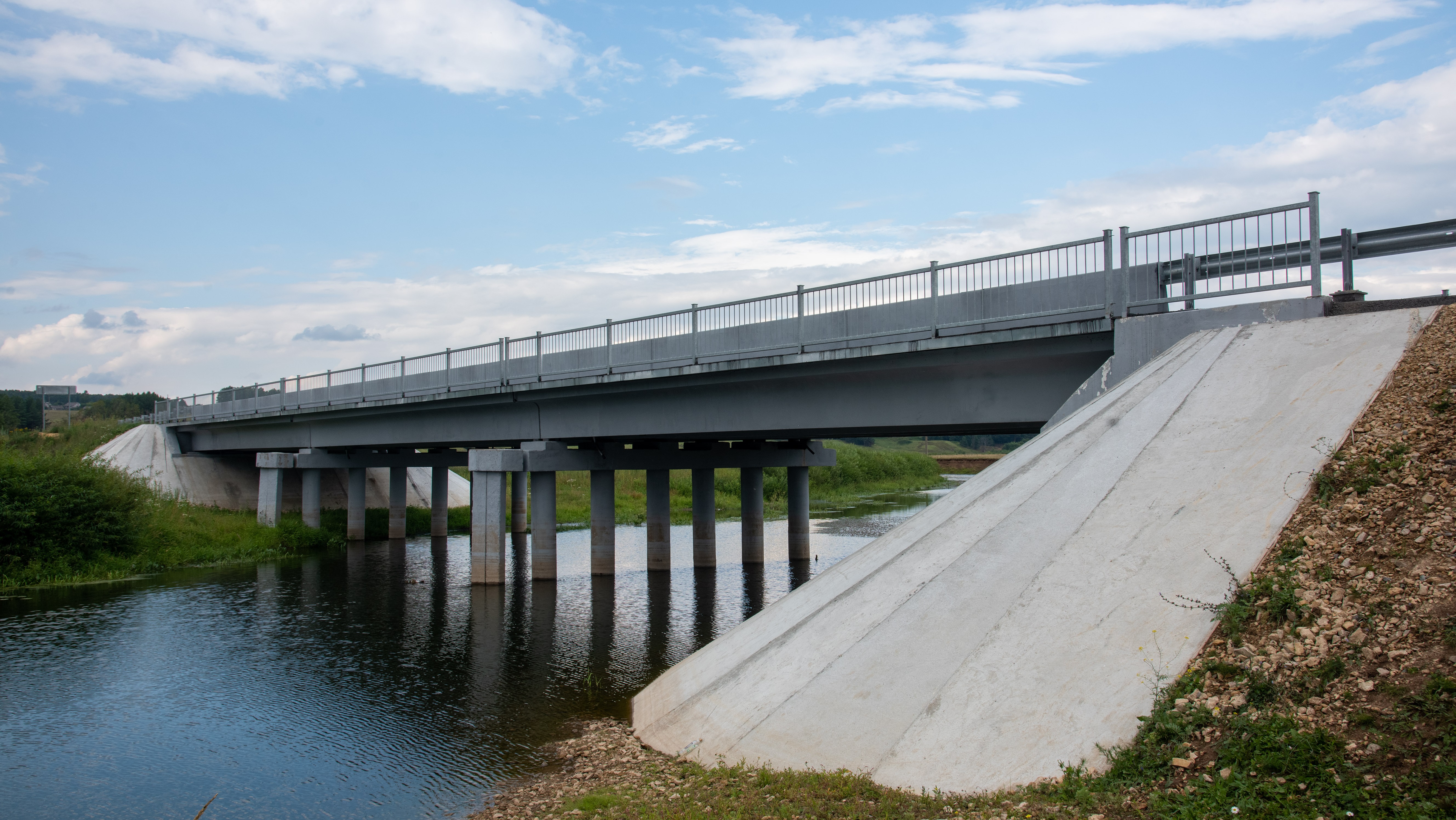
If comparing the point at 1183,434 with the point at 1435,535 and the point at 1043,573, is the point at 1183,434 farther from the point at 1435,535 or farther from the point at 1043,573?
the point at 1435,535

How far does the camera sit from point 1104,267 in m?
14.4

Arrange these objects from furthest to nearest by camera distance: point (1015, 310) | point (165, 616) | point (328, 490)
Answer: point (328, 490)
point (165, 616)
point (1015, 310)

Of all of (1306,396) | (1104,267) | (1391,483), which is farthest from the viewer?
(1104,267)

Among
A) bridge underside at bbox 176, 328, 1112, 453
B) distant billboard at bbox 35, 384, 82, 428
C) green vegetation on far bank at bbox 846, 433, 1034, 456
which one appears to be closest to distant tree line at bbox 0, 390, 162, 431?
distant billboard at bbox 35, 384, 82, 428

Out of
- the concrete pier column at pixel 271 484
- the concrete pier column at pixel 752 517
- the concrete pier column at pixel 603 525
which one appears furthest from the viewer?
the concrete pier column at pixel 271 484

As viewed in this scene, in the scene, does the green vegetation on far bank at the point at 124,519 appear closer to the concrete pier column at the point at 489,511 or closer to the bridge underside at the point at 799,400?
the bridge underside at the point at 799,400

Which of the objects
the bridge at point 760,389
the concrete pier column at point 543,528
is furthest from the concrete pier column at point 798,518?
the concrete pier column at point 543,528

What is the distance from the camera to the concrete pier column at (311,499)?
45.0 meters

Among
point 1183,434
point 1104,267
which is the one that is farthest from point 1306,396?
point 1104,267

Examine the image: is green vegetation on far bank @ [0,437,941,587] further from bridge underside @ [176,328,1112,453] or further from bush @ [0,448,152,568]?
bridge underside @ [176,328,1112,453]

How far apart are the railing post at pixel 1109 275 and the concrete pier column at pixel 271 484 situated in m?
42.3

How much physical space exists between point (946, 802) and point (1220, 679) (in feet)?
8.03

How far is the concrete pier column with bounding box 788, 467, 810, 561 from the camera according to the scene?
111ft

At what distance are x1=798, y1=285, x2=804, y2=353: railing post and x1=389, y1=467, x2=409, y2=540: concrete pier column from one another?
3249cm
